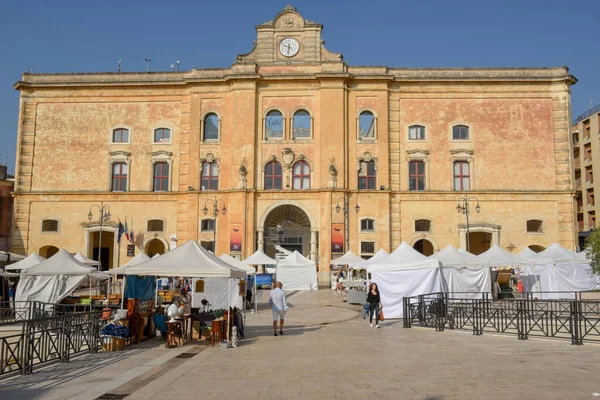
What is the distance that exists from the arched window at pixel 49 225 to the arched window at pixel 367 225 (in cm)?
2243

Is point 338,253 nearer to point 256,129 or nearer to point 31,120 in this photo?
point 256,129

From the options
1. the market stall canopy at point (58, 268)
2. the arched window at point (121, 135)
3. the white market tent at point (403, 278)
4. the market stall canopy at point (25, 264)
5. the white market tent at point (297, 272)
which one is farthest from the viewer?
the arched window at point (121, 135)

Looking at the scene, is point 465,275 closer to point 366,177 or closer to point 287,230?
point 366,177

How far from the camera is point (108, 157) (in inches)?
1645

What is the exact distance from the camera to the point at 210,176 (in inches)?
1619

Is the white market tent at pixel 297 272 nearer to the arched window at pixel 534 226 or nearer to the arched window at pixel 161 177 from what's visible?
the arched window at pixel 161 177

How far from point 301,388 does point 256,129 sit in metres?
32.6

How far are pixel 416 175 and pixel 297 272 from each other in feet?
41.0

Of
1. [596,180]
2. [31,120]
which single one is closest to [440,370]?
[31,120]

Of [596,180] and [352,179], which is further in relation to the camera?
[596,180]

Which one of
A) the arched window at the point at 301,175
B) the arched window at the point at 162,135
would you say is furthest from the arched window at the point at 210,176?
the arched window at the point at 301,175

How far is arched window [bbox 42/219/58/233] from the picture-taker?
136ft

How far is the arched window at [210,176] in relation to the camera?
4106 centimetres

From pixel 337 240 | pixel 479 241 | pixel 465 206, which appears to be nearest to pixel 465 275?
pixel 337 240
